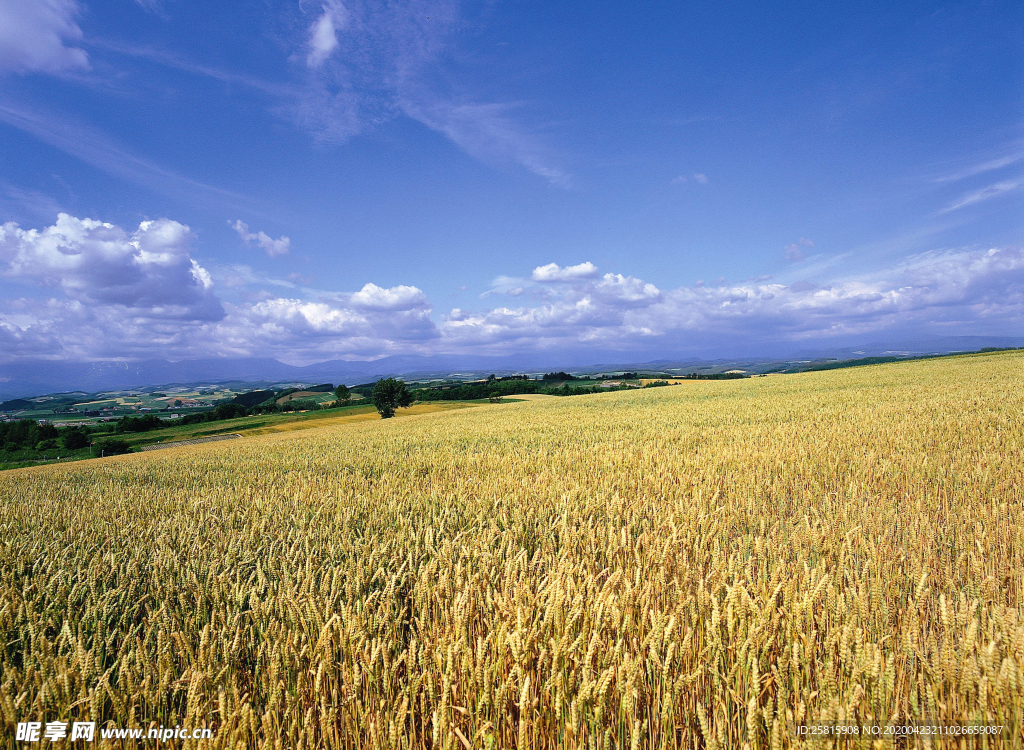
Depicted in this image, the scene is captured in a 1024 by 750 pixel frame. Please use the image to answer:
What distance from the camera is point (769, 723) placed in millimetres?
1624

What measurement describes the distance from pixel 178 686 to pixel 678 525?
135 inches

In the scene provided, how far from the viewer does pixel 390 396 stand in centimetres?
7119

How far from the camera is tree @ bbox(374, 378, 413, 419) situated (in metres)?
68.9

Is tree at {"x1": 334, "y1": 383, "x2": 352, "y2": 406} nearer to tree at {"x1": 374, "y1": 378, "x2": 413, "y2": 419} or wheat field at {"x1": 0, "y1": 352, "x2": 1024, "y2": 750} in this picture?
tree at {"x1": 374, "y1": 378, "x2": 413, "y2": 419}

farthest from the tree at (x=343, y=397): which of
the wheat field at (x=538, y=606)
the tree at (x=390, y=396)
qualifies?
the wheat field at (x=538, y=606)

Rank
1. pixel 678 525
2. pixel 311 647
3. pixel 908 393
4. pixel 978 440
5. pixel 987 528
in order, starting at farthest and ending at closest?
A: pixel 908 393 → pixel 978 440 → pixel 678 525 → pixel 987 528 → pixel 311 647

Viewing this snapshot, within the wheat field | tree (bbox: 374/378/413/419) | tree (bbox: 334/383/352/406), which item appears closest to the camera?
the wheat field

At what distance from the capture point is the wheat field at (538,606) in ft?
5.71

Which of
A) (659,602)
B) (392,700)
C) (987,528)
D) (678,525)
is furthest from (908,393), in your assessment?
(392,700)

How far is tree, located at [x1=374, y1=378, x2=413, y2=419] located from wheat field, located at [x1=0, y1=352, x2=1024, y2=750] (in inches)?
2529

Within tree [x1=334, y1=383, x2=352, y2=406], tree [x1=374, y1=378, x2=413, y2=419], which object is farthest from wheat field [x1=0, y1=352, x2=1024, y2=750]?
tree [x1=334, y1=383, x2=352, y2=406]

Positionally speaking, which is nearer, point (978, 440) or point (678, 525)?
point (678, 525)

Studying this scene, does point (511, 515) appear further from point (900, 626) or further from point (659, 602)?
point (900, 626)

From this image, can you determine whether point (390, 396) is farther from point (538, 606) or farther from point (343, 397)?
point (538, 606)
